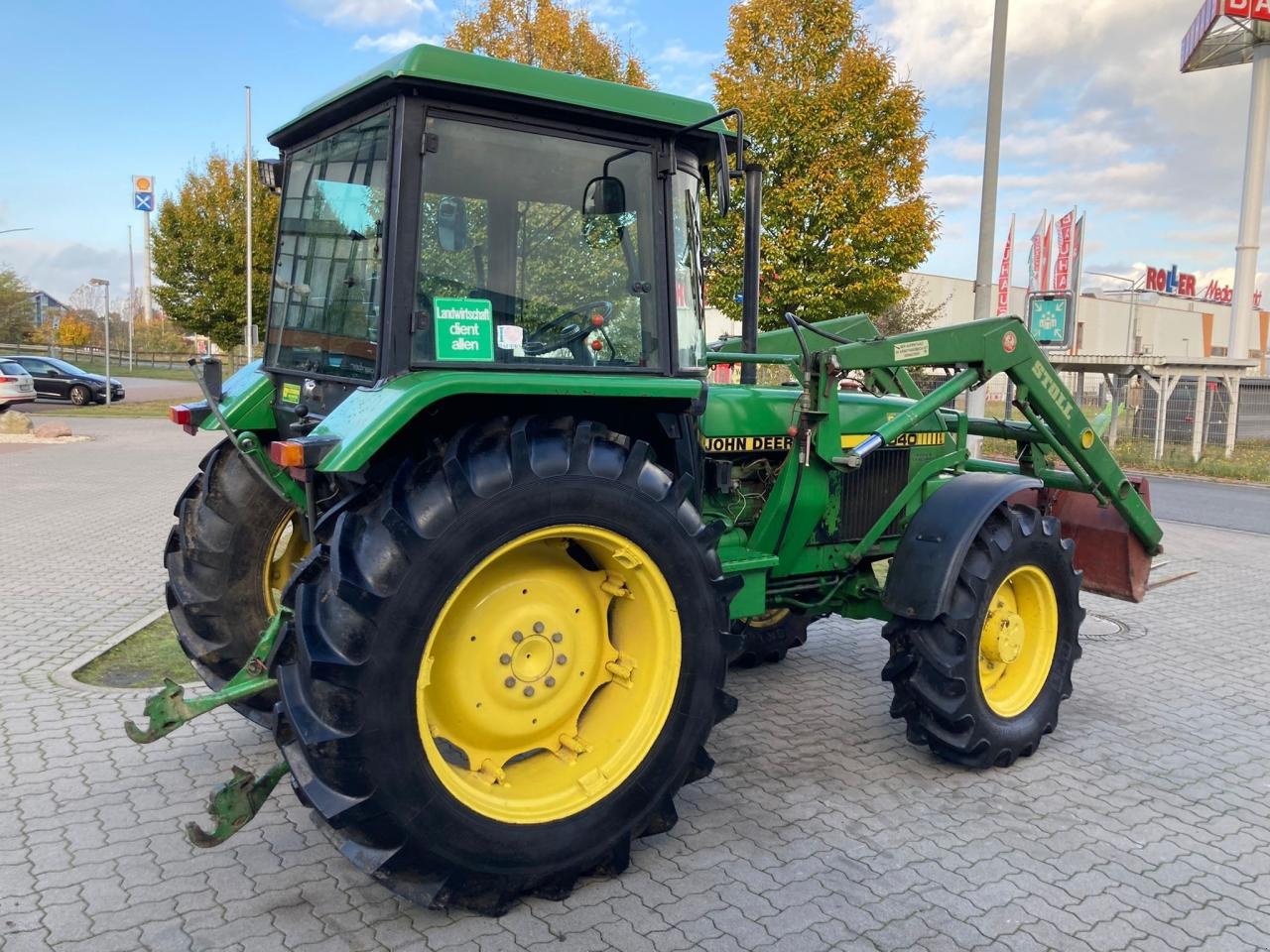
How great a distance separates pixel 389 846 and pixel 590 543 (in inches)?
43.9

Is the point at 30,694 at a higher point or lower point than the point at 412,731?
lower

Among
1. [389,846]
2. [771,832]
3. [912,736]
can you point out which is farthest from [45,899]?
[912,736]

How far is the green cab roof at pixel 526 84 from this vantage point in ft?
9.91

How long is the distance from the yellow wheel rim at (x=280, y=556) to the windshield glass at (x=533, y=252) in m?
1.47

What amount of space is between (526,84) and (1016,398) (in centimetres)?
290

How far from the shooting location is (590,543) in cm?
328

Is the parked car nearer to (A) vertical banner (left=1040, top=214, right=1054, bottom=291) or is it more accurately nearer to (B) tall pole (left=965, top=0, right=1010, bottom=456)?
(B) tall pole (left=965, top=0, right=1010, bottom=456)

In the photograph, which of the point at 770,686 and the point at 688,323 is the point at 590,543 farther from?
the point at 770,686

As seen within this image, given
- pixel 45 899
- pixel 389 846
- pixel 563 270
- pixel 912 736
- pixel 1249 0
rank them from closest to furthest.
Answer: pixel 389 846, pixel 45 899, pixel 563 270, pixel 912 736, pixel 1249 0

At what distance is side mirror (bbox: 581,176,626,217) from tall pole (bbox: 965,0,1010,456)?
23.6 feet

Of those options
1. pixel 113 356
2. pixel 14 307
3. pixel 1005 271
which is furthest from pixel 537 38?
pixel 113 356

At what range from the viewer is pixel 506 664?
3223 millimetres

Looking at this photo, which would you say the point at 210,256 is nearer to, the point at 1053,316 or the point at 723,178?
the point at 1053,316

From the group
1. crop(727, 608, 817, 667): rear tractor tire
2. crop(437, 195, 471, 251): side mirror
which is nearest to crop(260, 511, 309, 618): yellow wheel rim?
crop(437, 195, 471, 251): side mirror
